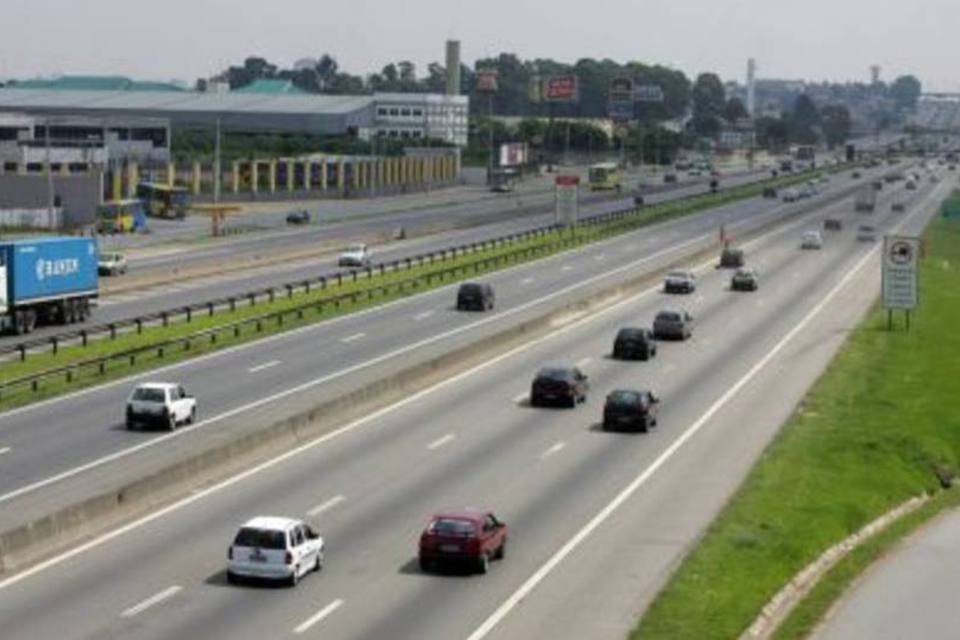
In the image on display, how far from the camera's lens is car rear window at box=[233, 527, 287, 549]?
123 ft

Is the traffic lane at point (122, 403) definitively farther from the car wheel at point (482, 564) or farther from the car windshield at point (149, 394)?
the car wheel at point (482, 564)

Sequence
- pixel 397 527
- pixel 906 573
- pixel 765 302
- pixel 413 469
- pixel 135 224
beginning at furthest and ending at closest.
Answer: pixel 135 224 < pixel 765 302 < pixel 413 469 < pixel 906 573 < pixel 397 527

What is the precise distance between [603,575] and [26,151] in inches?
5793

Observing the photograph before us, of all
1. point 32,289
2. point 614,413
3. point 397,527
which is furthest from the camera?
point 32,289

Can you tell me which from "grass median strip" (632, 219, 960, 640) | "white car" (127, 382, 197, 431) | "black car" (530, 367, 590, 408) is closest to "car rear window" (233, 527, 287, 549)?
"grass median strip" (632, 219, 960, 640)

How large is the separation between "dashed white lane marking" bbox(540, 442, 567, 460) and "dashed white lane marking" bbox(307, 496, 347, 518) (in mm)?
8529

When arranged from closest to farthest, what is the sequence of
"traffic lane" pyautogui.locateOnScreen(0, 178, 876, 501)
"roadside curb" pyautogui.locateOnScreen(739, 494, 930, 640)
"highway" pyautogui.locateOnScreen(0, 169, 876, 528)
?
1. "roadside curb" pyautogui.locateOnScreen(739, 494, 930, 640)
2. "highway" pyautogui.locateOnScreen(0, 169, 876, 528)
3. "traffic lane" pyautogui.locateOnScreen(0, 178, 876, 501)

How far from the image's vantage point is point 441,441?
5612 cm

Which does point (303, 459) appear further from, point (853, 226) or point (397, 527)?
point (853, 226)

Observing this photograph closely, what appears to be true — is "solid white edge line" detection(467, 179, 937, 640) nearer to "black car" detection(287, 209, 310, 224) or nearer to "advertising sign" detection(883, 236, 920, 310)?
"advertising sign" detection(883, 236, 920, 310)

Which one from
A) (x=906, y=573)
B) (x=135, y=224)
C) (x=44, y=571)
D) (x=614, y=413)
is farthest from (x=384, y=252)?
(x=44, y=571)

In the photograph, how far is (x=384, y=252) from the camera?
13625 centimetres

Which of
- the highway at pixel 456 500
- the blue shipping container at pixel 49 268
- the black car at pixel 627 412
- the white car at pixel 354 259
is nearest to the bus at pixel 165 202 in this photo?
the white car at pixel 354 259

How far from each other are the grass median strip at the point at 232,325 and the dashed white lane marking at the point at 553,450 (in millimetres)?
15675
